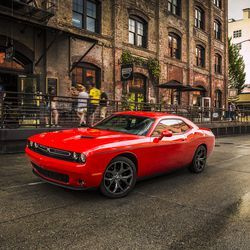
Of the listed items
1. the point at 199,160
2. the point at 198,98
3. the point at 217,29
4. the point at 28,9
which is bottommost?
the point at 199,160

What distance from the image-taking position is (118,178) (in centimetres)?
493

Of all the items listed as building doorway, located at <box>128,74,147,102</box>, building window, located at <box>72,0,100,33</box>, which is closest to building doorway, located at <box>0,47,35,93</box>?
building window, located at <box>72,0,100,33</box>

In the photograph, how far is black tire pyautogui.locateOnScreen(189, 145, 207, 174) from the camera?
23.0 ft

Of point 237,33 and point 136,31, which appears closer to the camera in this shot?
point 136,31

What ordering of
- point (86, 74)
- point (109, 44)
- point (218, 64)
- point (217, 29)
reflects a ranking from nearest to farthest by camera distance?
point (86, 74) < point (109, 44) < point (217, 29) < point (218, 64)

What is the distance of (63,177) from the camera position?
4.60 meters

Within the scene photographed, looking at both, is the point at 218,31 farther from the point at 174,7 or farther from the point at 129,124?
the point at 129,124

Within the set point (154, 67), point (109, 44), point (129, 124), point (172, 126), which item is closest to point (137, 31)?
point (154, 67)

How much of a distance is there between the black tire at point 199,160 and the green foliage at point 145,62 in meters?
12.1

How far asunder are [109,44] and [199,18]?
13281 mm

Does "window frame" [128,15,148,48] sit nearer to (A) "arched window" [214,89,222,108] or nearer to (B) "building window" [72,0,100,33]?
(B) "building window" [72,0,100,33]

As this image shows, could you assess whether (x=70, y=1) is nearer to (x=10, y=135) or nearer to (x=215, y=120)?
(x=10, y=135)

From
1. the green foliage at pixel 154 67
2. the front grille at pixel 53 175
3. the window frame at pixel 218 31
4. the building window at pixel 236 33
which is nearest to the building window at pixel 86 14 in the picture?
the green foliage at pixel 154 67

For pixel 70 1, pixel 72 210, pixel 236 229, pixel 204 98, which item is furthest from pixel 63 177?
pixel 204 98
